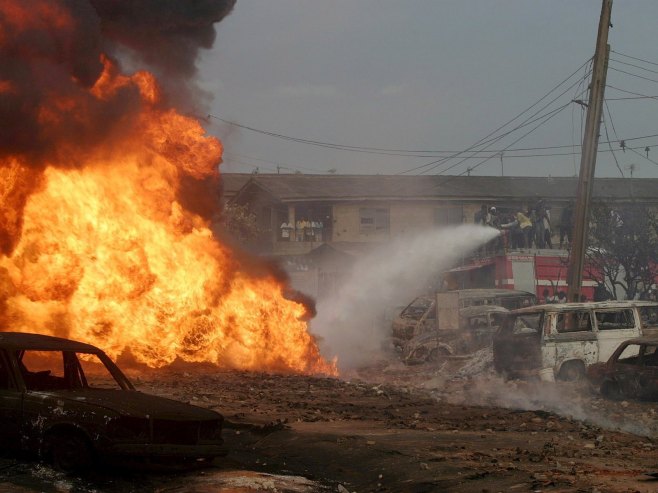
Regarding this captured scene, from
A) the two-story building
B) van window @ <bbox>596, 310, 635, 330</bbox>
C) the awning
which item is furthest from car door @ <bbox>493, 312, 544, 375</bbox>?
the two-story building

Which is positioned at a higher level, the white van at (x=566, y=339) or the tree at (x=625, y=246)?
the tree at (x=625, y=246)

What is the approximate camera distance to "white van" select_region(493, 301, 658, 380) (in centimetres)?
1736

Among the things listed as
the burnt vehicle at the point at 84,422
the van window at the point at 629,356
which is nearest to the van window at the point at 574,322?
the van window at the point at 629,356

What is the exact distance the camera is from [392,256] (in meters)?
37.9

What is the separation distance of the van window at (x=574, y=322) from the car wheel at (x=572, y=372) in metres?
0.73

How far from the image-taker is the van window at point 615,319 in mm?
Result: 17953

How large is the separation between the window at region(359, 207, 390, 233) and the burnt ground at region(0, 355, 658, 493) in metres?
27.3

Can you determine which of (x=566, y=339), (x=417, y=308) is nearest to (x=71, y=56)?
(x=566, y=339)

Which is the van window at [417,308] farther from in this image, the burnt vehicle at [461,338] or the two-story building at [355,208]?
the two-story building at [355,208]

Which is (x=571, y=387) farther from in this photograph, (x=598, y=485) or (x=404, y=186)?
(x=404, y=186)

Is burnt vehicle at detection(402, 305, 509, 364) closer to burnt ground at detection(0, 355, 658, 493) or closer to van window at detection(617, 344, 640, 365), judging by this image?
burnt ground at detection(0, 355, 658, 493)

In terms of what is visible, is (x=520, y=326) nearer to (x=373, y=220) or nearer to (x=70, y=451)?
(x=70, y=451)

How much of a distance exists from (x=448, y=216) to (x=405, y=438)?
3522 centimetres

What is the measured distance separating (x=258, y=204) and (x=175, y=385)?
106 feet
